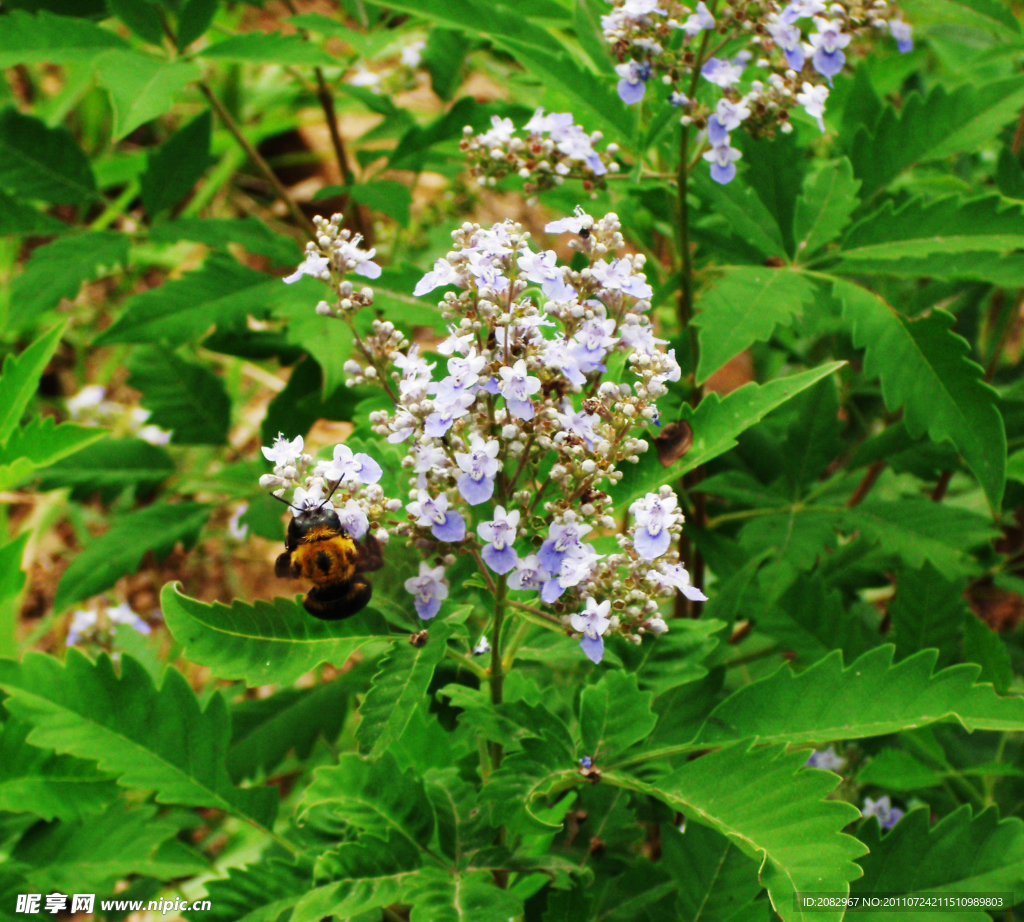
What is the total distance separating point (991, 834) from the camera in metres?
1.54

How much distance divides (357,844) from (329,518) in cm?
52

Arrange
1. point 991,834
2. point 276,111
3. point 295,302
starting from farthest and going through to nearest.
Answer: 1. point 276,111
2. point 295,302
3. point 991,834

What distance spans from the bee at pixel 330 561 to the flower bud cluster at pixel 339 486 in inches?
0.7

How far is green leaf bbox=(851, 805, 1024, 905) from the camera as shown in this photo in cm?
152

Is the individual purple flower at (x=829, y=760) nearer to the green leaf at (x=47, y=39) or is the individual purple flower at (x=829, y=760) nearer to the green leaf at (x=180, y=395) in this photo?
the green leaf at (x=180, y=395)

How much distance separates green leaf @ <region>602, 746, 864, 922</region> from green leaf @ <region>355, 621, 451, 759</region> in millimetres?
330

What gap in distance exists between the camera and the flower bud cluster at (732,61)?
1.60 m

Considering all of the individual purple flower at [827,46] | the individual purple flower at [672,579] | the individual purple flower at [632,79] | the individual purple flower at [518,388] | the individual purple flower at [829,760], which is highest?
the individual purple flower at [827,46]

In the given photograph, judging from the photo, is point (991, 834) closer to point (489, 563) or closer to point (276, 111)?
point (489, 563)

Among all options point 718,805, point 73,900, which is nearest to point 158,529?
point 73,900

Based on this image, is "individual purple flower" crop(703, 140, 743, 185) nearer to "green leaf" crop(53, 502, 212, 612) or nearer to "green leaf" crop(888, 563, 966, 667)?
"green leaf" crop(888, 563, 966, 667)

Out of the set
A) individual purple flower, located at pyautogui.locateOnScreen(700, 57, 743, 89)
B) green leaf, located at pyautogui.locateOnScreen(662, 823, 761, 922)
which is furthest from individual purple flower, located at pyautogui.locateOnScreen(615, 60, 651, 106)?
green leaf, located at pyautogui.locateOnScreen(662, 823, 761, 922)

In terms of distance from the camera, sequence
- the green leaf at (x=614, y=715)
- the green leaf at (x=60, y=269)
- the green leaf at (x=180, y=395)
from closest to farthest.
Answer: the green leaf at (x=614, y=715) → the green leaf at (x=60, y=269) → the green leaf at (x=180, y=395)

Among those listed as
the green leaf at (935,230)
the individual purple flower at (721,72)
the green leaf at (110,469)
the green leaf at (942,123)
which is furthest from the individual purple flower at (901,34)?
the green leaf at (110,469)
